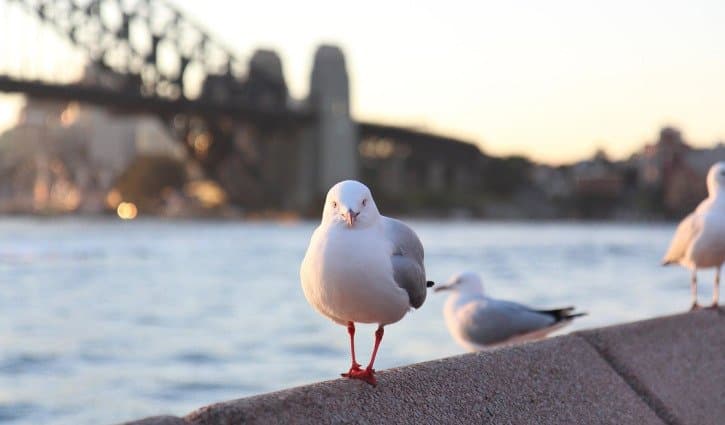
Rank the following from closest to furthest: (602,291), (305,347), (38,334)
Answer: (305,347) < (38,334) < (602,291)

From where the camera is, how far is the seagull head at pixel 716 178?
3996mm

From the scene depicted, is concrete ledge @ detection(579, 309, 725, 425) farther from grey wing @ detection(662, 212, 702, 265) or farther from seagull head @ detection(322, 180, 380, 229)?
grey wing @ detection(662, 212, 702, 265)

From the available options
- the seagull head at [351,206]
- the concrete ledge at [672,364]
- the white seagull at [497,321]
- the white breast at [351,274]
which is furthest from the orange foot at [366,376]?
the white seagull at [497,321]

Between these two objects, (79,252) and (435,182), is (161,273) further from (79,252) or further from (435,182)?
(435,182)

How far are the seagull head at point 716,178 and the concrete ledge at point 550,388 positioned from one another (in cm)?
102

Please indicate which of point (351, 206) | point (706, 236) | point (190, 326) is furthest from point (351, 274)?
point (190, 326)

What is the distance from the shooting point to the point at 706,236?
3809 millimetres

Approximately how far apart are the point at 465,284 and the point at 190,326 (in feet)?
20.3

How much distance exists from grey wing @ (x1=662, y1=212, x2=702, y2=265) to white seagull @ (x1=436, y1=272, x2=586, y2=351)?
435mm

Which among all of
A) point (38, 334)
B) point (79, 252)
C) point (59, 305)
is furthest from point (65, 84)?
point (38, 334)

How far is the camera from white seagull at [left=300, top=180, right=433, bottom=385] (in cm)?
200

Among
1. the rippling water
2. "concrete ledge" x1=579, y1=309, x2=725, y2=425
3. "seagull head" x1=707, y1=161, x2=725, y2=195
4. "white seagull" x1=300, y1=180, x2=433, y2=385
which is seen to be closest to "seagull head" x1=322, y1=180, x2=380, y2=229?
"white seagull" x1=300, y1=180, x2=433, y2=385

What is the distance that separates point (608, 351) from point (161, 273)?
54.2ft

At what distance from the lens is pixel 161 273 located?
18.6 meters
